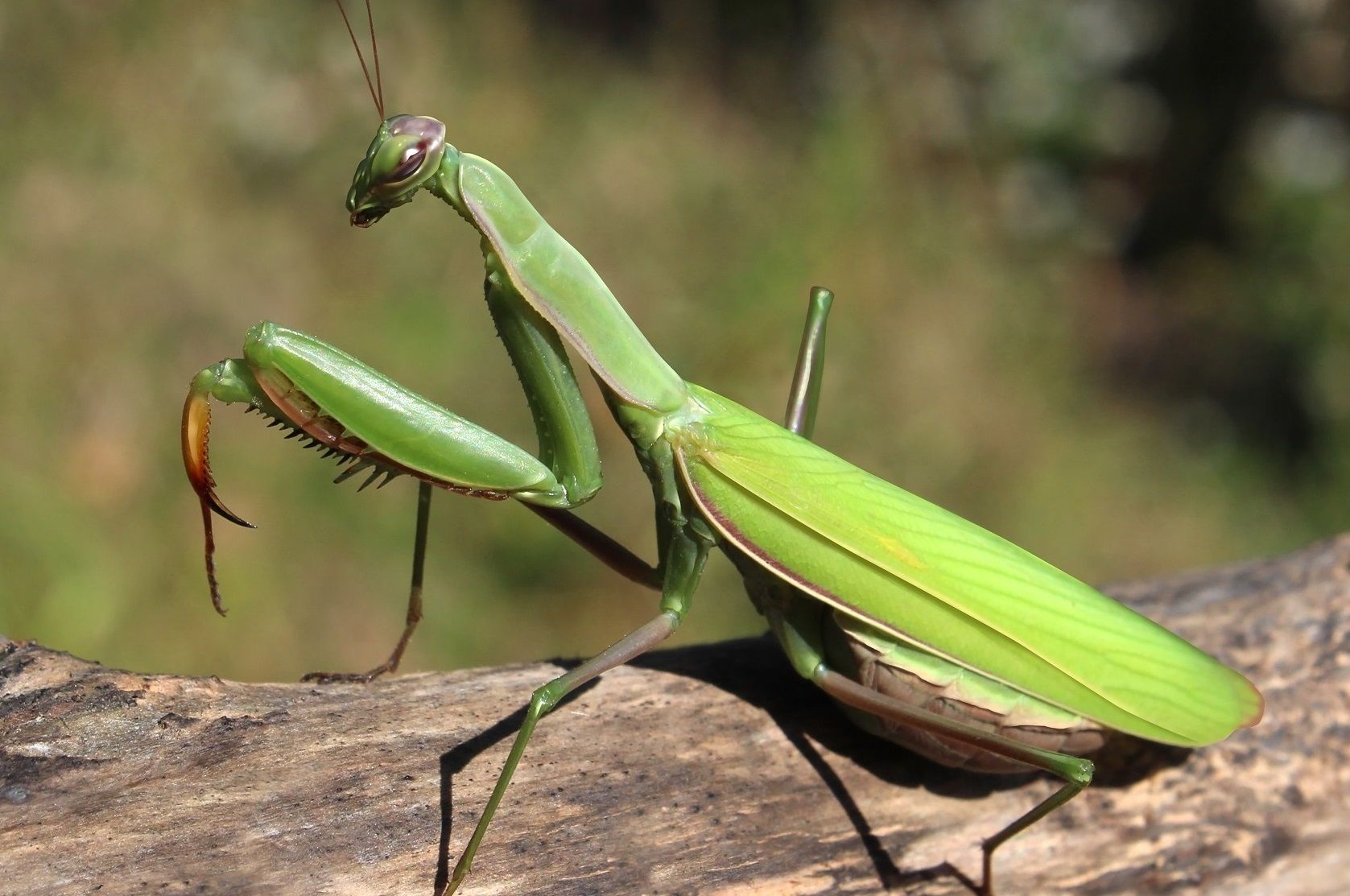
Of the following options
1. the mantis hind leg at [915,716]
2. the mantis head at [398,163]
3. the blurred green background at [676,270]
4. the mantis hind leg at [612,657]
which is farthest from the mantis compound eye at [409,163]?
the blurred green background at [676,270]

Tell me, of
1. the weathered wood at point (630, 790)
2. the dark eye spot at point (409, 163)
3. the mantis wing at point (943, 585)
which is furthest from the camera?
the mantis wing at point (943, 585)

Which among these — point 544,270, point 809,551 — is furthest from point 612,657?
point 544,270

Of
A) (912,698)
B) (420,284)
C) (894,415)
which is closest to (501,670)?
(912,698)

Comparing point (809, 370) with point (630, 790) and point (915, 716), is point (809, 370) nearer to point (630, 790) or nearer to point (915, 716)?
point (915, 716)

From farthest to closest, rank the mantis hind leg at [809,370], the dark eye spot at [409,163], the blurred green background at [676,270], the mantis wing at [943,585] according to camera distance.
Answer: the blurred green background at [676,270], the mantis hind leg at [809,370], the mantis wing at [943,585], the dark eye spot at [409,163]

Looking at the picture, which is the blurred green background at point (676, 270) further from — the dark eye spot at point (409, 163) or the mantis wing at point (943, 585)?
the dark eye spot at point (409, 163)

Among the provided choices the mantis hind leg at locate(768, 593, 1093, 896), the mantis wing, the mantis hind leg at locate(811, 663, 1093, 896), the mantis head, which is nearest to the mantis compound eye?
the mantis head

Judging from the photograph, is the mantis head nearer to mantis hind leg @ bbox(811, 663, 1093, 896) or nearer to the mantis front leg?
the mantis front leg

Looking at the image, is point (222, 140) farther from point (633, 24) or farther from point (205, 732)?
point (205, 732)
